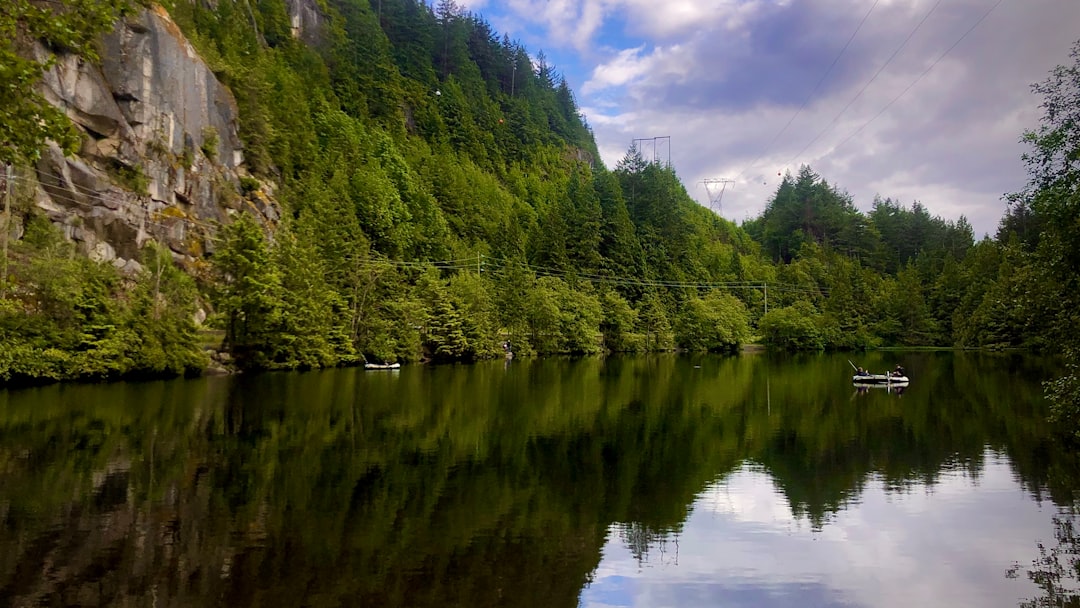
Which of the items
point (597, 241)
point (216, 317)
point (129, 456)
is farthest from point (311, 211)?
point (129, 456)

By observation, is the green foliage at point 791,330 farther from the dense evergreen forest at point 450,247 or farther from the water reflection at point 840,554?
the water reflection at point 840,554

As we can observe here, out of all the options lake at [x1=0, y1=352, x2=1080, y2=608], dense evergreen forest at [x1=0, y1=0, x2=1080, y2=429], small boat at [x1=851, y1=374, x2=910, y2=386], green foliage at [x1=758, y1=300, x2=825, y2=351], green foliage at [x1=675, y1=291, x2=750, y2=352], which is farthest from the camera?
green foliage at [x1=758, y1=300, x2=825, y2=351]

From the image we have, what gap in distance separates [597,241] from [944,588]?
93968 millimetres

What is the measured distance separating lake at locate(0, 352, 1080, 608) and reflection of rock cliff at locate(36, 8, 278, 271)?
22.2m

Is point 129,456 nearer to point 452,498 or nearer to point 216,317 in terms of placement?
point 452,498

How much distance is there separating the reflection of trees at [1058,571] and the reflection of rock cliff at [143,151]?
Answer: 48850 mm

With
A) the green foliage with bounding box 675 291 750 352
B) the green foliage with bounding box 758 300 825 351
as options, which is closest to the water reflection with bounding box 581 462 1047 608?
the green foliage with bounding box 675 291 750 352

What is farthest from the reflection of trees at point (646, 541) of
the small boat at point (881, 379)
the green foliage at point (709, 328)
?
the green foliage at point (709, 328)

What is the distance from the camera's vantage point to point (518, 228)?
10162 centimetres

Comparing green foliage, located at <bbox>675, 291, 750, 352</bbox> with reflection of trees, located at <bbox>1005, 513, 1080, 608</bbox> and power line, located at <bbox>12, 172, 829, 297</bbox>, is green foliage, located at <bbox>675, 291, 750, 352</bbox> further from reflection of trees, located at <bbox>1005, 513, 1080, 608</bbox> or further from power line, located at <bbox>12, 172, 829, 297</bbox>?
reflection of trees, located at <bbox>1005, 513, 1080, 608</bbox>

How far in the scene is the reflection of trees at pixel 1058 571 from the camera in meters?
9.32

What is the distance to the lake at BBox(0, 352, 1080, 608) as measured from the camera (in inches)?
377

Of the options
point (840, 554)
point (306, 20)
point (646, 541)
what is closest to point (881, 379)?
point (840, 554)

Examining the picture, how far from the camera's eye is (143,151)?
53.2m
